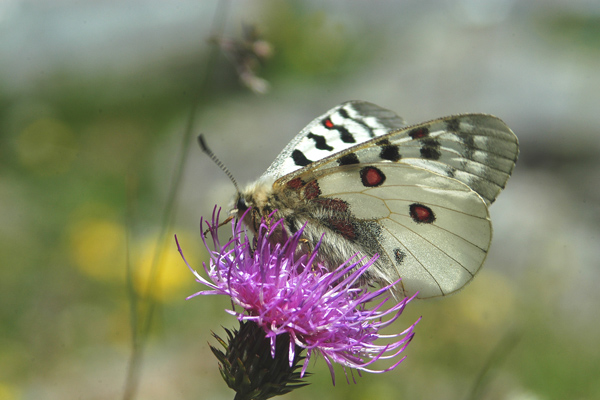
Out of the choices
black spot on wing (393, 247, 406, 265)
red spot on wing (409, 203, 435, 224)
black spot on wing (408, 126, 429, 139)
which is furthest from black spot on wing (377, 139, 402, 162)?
black spot on wing (393, 247, 406, 265)

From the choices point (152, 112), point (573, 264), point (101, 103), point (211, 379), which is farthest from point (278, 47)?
point (211, 379)

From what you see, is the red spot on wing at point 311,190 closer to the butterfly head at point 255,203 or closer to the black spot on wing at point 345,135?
the butterfly head at point 255,203

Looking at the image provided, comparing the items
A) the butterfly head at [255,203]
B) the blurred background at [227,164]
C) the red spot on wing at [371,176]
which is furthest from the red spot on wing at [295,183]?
the blurred background at [227,164]

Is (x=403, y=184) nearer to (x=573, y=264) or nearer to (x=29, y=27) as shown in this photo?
(x=573, y=264)

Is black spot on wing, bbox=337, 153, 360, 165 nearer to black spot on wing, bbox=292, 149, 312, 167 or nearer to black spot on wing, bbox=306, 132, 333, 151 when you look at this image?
black spot on wing, bbox=292, 149, 312, 167

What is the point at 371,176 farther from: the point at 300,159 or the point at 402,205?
the point at 300,159

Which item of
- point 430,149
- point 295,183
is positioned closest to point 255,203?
point 295,183

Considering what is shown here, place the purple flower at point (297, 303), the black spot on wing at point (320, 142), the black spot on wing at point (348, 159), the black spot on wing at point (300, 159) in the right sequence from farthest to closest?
the black spot on wing at point (320, 142) < the black spot on wing at point (300, 159) < the black spot on wing at point (348, 159) < the purple flower at point (297, 303)
